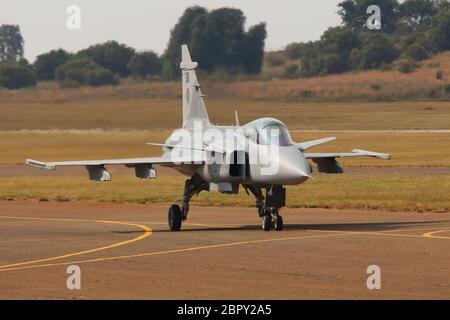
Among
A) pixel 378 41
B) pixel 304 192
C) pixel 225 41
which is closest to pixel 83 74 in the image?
pixel 378 41

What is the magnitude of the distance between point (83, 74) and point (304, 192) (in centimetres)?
3358

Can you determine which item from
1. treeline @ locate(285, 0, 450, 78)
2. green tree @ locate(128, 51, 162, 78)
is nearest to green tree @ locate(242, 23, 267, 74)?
green tree @ locate(128, 51, 162, 78)

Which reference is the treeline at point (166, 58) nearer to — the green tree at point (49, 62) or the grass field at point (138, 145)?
the green tree at point (49, 62)

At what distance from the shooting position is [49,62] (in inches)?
3600

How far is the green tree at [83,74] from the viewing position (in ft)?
246

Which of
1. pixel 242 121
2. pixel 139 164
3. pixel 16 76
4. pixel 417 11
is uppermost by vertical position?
pixel 417 11

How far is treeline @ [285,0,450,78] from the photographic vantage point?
84.6 meters

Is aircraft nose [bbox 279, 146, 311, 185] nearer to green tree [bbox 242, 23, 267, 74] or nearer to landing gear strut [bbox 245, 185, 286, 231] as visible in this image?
landing gear strut [bbox 245, 185, 286, 231]

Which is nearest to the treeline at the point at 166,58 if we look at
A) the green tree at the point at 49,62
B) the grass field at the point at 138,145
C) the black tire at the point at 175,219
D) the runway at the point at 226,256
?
the green tree at the point at 49,62

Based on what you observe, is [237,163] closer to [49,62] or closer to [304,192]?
[304,192]

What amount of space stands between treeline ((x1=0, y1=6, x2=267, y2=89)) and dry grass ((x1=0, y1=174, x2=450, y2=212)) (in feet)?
19.4

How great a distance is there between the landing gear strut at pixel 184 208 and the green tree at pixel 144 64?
34.7 metres

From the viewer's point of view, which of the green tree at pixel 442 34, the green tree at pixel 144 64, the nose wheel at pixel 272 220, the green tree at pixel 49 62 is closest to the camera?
the nose wheel at pixel 272 220
